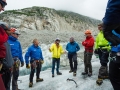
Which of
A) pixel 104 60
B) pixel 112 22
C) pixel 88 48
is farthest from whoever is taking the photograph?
pixel 88 48

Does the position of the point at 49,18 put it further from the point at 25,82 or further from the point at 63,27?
the point at 25,82

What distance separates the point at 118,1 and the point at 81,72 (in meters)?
8.56

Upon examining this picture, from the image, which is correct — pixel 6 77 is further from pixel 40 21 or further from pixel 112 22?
pixel 40 21

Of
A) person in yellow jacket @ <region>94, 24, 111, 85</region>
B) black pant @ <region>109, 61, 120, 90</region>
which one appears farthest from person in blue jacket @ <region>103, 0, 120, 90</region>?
person in yellow jacket @ <region>94, 24, 111, 85</region>

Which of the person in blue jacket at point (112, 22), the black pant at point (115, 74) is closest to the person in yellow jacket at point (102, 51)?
the black pant at point (115, 74)

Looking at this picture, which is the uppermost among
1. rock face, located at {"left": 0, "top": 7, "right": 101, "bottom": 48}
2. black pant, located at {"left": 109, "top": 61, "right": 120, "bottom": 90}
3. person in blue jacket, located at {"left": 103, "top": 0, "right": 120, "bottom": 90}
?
person in blue jacket, located at {"left": 103, "top": 0, "right": 120, "bottom": 90}

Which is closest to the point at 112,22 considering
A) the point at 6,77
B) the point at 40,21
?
the point at 6,77

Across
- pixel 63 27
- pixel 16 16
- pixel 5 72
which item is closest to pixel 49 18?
pixel 63 27

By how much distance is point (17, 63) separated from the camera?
831 centimetres

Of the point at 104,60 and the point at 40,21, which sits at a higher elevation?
the point at 104,60

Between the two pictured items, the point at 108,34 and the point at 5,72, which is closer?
the point at 108,34

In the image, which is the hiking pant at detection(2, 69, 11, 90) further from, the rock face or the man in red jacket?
the rock face

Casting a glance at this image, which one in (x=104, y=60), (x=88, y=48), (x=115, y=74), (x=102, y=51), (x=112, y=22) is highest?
(x=112, y=22)

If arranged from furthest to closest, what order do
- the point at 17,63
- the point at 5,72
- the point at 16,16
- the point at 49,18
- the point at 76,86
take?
the point at 49,18 → the point at 16,16 → the point at 76,86 → the point at 17,63 → the point at 5,72
